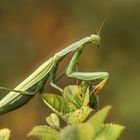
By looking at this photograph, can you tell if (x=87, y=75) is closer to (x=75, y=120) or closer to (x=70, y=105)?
(x=70, y=105)

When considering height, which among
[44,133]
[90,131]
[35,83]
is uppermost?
[35,83]

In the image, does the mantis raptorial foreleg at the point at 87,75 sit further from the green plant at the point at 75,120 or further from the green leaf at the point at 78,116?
the green leaf at the point at 78,116

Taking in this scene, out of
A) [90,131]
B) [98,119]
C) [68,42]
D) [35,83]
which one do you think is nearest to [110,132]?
[98,119]

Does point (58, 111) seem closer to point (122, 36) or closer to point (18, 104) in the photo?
point (18, 104)

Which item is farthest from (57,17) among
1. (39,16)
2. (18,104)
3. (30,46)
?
(18,104)

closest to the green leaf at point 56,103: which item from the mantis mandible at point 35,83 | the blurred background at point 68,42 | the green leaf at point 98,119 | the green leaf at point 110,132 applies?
the green leaf at point 110,132

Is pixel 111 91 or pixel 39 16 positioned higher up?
pixel 39 16
